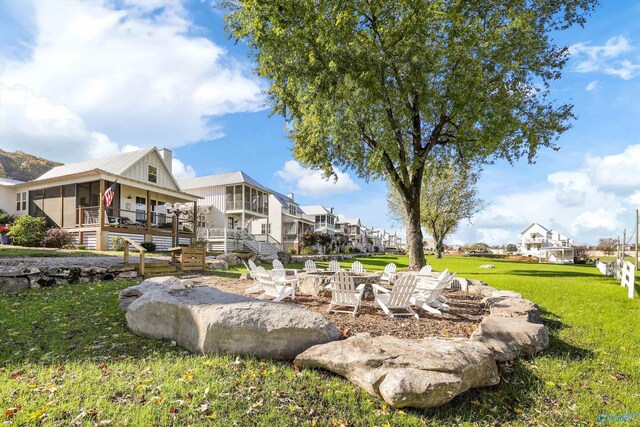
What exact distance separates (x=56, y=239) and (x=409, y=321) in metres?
19.5

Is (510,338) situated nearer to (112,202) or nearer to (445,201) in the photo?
(112,202)

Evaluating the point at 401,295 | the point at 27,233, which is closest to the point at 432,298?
the point at 401,295

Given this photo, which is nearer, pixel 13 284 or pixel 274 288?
pixel 274 288

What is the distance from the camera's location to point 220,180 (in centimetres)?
3388

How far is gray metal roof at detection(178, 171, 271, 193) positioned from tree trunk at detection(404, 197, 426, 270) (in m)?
19.4

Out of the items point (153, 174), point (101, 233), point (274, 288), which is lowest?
point (274, 288)

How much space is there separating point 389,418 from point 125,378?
9.83 feet

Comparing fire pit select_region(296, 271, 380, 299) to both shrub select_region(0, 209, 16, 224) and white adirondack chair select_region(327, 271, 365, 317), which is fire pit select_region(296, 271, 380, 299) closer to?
white adirondack chair select_region(327, 271, 365, 317)

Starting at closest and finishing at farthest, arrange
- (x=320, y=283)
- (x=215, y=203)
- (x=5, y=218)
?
(x=320, y=283)
(x=5, y=218)
(x=215, y=203)

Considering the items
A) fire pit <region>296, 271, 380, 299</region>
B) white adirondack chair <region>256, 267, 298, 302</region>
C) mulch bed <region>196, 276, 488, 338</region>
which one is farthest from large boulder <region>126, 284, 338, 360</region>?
fire pit <region>296, 271, 380, 299</region>

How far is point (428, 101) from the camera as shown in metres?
15.1

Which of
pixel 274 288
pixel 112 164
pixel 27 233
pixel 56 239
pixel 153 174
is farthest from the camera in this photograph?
pixel 153 174

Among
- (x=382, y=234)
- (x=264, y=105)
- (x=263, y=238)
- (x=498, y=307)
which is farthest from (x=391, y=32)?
(x=382, y=234)

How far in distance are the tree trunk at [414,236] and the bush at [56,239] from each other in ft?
57.8
